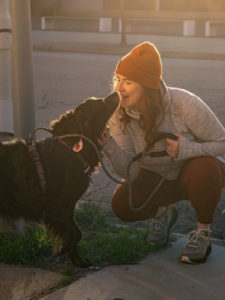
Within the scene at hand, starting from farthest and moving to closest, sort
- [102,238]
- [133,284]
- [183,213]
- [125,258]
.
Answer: [183,213] → [102,238] → [125,258] → [133,284]

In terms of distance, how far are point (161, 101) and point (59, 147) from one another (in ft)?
2.34

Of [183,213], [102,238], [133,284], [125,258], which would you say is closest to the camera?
[133,284]

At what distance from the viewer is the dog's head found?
3.28 m

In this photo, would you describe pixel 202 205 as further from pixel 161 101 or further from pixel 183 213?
pixel 183 213

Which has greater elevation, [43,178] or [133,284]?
[43,178]

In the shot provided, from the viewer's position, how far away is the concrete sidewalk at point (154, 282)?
2875mm

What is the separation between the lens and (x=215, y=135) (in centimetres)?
345

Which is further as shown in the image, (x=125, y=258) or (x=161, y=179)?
(x=161, y=179)

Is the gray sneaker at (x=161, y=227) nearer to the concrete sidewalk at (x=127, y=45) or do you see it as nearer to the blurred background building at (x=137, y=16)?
the concrete sidewalk at (x=127, y=45)

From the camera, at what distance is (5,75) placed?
3.58 meters

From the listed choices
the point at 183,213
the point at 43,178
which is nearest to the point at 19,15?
the point at 43,178

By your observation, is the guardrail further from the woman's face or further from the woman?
the woman's face

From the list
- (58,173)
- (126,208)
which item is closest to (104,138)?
(58,173)

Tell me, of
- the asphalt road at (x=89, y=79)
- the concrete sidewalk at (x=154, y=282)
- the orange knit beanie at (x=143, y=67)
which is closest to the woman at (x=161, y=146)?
the orange knit beanie at (x=143, y=67)
